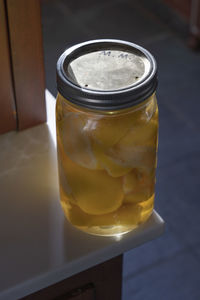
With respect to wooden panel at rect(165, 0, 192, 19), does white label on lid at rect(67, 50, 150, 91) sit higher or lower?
higher

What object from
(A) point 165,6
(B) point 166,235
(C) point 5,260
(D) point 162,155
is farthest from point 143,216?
(A) point 165,6

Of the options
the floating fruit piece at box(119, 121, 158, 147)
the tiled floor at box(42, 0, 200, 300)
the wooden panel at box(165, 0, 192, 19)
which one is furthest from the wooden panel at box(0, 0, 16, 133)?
the wooden panel at box(165, 0, 192, 19)

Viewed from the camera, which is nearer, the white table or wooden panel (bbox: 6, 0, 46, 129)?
the white table

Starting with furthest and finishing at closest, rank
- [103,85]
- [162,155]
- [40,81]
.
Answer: [162,155], [40,81], [103,85]

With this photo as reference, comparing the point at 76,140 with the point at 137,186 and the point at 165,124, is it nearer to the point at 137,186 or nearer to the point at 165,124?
the point at 137,186

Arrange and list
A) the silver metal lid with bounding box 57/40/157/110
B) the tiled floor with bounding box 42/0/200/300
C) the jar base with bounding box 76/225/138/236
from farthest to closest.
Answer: the tiled floor with bounding box 42/0/200/300, the jar base with bounding box 76/225/138/236, the silver metal lid with bounding box 57/40/157/110

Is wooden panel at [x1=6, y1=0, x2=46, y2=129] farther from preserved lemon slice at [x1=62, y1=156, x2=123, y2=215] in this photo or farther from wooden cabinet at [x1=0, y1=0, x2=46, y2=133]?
preserved lemon slice at [x1=62, y1=156, x2=123, y2=215]

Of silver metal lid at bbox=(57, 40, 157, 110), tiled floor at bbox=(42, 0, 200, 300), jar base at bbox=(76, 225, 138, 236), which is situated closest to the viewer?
silver metal lid at bbox=(57, 40, 157, 110)

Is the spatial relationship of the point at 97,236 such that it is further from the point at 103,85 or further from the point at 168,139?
the point at 168,139
